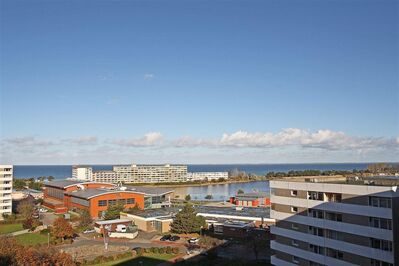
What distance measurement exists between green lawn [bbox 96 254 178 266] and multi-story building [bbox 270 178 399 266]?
8.76 meters

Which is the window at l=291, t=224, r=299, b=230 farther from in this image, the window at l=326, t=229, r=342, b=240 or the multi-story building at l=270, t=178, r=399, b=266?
the window at l=326, t=229, r=342, b=240

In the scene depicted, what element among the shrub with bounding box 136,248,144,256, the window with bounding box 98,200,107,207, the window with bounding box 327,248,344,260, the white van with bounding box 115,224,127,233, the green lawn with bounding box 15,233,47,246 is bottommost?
the green lawn with bounding box 15,233,47,246

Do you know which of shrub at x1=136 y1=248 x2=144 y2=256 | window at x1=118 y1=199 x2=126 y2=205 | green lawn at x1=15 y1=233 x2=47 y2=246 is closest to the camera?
shrub at x1=136 y1=248 x2=144 y2=256

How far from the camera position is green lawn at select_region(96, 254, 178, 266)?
92.4ft

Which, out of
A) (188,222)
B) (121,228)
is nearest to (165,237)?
(188,222)

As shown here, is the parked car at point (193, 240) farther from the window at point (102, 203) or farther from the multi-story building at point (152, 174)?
the multi-story building at point (152, 174)

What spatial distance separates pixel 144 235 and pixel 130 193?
543 inches

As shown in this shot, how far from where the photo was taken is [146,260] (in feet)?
95.3

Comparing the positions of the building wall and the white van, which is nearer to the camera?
the white van

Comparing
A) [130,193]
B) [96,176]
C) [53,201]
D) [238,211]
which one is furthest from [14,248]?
[96,176]

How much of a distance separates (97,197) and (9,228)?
1029 cm

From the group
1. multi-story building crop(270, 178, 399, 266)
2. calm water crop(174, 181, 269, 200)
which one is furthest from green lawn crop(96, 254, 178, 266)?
calm water crop(174, 181, 269, 200)

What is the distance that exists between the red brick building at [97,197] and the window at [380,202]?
121 feet

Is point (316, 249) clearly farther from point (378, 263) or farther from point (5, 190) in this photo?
point (5, 190)
